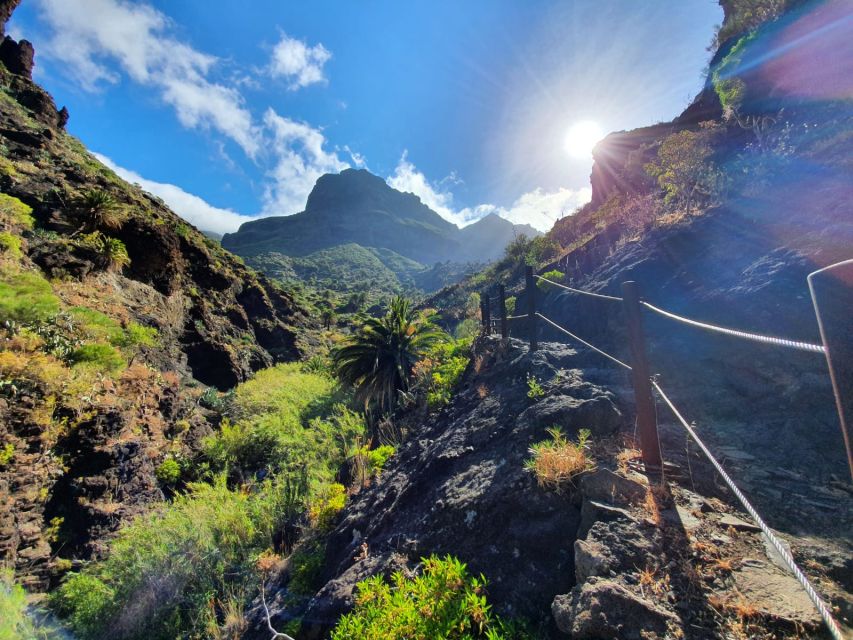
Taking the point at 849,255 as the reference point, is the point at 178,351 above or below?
below

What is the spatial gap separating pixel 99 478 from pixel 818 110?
20.0m

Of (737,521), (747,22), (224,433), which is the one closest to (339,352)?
(224,433)

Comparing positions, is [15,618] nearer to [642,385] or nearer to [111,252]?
[642,385]

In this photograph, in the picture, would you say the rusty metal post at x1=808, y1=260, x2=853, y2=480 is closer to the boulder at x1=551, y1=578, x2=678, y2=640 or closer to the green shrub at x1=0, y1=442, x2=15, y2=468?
A: the boulder at x1=551, y1=578, x2=678, y2=640

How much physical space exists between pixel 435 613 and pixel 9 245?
612 inches

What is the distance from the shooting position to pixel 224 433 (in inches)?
479

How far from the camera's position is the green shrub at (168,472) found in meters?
9.73

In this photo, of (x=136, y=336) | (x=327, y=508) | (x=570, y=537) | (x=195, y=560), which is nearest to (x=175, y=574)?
(x=195, y=560)

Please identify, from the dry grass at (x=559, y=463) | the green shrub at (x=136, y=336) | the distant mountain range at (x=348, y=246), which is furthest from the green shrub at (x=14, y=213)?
the distant mountain range at (x=348, y=246)

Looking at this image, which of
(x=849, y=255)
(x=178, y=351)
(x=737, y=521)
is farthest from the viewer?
(x=178, y=351)

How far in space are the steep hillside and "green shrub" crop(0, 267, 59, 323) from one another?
0.03 meters

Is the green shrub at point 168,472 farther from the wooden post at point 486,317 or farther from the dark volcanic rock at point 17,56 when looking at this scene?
the dark volcanic rock at point 17,56

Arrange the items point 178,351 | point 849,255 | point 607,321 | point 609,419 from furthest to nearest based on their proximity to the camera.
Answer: point 178,351 → point 607,321 → point 849,255 → point 609,419

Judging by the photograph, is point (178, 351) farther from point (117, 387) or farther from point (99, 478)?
point (99, 478)
